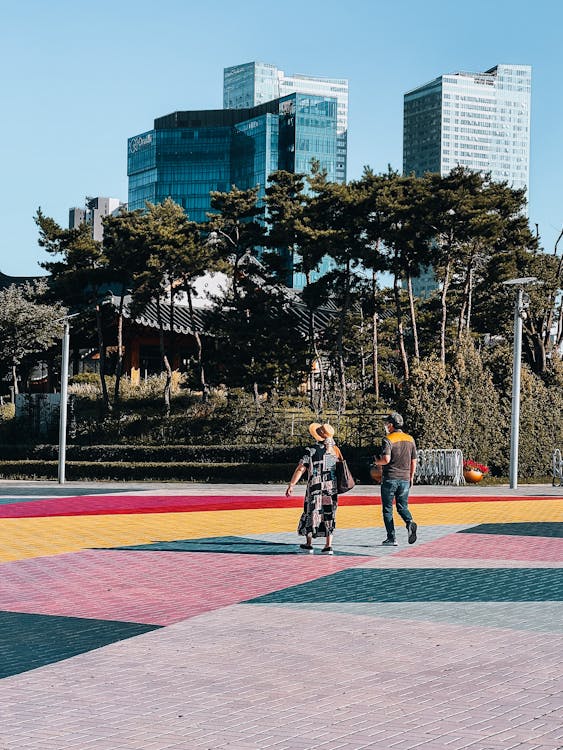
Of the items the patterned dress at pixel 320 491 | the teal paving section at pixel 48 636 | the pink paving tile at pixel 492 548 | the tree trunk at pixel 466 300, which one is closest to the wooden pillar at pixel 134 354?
the tree trunk at pixel 466 300

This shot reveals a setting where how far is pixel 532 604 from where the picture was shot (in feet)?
34.0

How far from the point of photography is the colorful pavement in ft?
20.6

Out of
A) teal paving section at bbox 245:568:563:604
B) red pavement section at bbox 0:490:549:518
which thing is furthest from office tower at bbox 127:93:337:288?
teal paving section at bbox 245:568:563:604

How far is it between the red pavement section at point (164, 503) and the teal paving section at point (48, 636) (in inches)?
428

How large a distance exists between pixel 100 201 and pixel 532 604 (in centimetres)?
13874

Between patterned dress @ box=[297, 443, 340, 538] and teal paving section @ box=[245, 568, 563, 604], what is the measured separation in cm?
105

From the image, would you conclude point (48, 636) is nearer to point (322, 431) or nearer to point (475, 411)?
point (322, 431)

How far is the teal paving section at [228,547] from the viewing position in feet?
47.2

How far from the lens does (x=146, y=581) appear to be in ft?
38.8

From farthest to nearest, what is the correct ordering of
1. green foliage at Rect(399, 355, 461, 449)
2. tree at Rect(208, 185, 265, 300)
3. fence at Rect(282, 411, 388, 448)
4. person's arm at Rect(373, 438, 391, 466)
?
tree at Rect(208, 185, 265, 300), fence at Rect(282, 411, 388, 448), green foliage at Rect(399, 355, 461, 449), person's arm at Rect(373, 438, 391, 466)

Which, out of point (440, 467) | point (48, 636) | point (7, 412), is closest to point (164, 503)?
point (440, 467)

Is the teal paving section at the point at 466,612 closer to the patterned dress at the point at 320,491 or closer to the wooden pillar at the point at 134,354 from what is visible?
the patterned dress at the point at 320,491

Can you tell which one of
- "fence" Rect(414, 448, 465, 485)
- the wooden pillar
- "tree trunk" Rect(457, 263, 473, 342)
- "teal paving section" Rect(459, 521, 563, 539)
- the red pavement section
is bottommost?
the red pavement section

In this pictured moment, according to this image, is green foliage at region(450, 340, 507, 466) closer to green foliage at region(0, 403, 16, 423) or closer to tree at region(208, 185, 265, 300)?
tree at region(208, 185, 265, 300)
